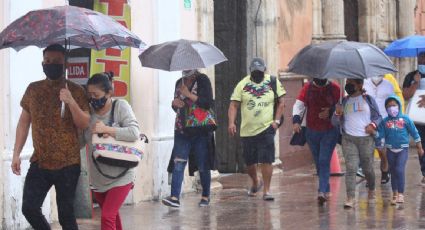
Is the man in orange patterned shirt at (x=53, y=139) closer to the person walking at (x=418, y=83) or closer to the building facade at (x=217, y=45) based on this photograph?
the building facade at (x=217, y=45)

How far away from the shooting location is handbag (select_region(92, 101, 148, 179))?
25.2 feet

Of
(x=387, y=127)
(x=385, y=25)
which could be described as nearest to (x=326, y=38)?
(x=385, y=25)

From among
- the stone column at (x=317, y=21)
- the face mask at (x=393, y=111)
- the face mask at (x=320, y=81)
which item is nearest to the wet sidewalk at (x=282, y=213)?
the face mask at (x=393, y=111)

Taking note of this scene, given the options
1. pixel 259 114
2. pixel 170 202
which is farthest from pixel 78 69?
pixel 259 114

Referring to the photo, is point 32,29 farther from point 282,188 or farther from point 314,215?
point 282,188

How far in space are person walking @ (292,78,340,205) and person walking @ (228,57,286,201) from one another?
473 millimetres

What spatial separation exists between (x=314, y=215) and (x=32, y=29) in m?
4.55

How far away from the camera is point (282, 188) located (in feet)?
45.9

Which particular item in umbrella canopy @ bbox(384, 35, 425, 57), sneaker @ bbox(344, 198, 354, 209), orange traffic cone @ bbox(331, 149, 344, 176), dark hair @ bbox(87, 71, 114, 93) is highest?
umbrella canopy @ bbox(384, 35, 425, 57)

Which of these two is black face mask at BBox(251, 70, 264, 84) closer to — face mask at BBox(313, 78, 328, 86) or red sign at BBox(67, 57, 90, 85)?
face mask at BBox(313, 78, 328, 86)

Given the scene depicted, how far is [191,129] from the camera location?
37.8 feet

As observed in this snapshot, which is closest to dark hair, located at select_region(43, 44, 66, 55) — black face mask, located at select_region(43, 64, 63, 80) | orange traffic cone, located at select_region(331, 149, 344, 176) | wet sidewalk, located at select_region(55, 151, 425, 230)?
black face mask, located at select_region(43, 64, 63, 80)

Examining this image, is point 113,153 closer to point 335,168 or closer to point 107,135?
point 107,135

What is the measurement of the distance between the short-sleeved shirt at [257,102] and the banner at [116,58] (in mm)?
1334
